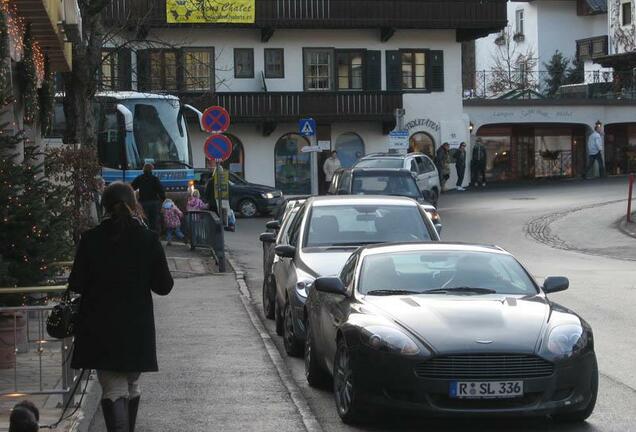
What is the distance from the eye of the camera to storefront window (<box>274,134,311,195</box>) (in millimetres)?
51906

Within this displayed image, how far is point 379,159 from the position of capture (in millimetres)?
39156

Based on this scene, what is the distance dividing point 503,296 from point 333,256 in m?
3.95

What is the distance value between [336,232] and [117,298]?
725cm

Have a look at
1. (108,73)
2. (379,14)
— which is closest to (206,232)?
(108,73)

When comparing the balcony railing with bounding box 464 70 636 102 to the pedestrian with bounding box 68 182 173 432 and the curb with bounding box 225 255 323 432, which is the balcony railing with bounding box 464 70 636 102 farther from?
the pedestrian with bounding box 68 182 173 432

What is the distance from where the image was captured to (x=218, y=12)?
157 feet

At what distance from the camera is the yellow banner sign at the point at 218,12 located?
48.6 meters

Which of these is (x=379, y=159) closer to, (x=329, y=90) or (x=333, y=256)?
(x=329, y=90)

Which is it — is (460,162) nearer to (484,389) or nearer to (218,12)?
(218,12)

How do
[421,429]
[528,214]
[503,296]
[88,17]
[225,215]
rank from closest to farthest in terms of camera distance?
1. [421,429]
2. [503,296]
3. [88,17]
4. [225,215]
5. [528,214]

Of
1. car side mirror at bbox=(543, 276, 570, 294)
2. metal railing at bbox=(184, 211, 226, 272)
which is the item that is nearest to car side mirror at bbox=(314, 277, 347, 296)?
car side mirror at bbox=(543, 276, 570, 294)

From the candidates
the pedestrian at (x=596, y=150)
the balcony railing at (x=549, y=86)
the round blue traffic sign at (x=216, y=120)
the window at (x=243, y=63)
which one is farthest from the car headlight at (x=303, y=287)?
the balcony railing at (x=549, y=86)

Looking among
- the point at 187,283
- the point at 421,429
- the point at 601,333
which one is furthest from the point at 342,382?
the point at 187,283

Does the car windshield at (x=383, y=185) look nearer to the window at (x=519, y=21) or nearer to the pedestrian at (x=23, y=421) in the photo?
the pedestrian at (x=23, y=421)
